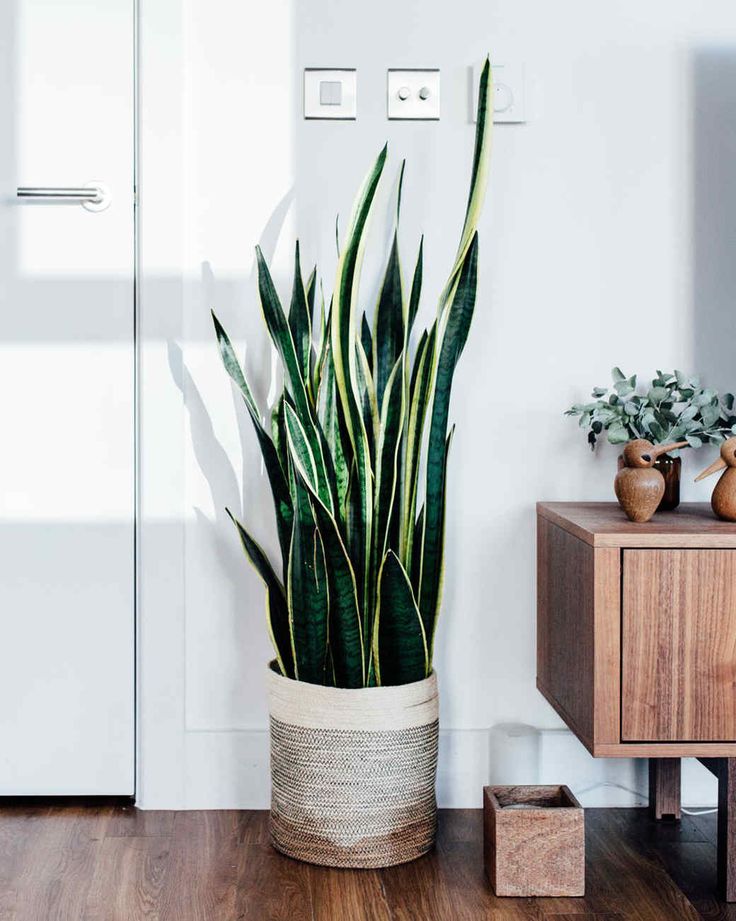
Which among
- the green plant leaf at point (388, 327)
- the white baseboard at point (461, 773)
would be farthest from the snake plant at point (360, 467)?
the white baseboard at point (461, 773)

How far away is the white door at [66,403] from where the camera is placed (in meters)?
1.79

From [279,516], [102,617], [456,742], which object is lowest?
[456,742]

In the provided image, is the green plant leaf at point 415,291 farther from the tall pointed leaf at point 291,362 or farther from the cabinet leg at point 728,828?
the cabinet leg at point 728,828

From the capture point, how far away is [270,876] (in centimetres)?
154

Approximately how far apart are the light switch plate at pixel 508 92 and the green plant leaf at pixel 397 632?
841mm

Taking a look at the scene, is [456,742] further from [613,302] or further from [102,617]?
[613,302]

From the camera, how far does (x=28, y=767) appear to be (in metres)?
1.83

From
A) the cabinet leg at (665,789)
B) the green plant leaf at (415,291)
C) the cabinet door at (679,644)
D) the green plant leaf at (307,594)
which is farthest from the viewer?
the cabinet leg at (665,789)

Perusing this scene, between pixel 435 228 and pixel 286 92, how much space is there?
36 centimetres

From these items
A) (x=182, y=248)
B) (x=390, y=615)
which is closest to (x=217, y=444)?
(x=182, y=248)

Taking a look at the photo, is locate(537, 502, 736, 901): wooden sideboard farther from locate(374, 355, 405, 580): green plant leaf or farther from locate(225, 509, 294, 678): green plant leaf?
locate(225, 509, 294, 678): green plant leaf

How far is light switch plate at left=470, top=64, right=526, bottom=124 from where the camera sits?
1790 millimetres

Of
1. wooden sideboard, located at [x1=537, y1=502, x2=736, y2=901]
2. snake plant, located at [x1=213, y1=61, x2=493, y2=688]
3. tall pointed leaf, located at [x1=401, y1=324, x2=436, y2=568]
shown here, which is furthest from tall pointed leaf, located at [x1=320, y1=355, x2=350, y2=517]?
wooden sideboard, located at [x1=537, y1=502, x2=736, y2=901]

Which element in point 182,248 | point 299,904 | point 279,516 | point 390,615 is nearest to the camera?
point 299,904
